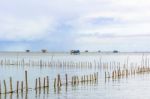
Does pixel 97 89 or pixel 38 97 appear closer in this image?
pixel 38 97

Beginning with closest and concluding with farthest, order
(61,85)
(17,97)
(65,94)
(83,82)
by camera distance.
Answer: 1. (17,97)
2. (65,94)
3. (61,85)
4. (83,82)

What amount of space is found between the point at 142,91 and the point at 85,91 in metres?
6.33

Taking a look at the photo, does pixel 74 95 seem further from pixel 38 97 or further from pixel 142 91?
pixel 142 91

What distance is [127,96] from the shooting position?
3588 centimetres

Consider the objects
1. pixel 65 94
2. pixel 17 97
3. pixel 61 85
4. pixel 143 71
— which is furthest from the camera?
pixel 143 71

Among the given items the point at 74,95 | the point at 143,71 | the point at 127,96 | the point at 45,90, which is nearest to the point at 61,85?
the point at 45,90

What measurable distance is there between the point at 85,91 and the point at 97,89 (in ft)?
8.43

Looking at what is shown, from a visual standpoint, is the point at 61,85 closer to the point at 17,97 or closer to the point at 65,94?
the point at 65,94

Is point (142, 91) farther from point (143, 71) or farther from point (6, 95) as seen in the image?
point (143, 71)

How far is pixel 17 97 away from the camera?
34781 mm

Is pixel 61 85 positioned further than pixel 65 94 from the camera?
Yes


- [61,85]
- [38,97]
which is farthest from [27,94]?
[61,85]

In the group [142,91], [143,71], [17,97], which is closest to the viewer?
[17,97]

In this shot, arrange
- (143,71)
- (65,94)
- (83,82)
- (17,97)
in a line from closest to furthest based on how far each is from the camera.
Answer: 1. (17,97)
2. (65,94)
3. (83,82)
4. (143,71)
